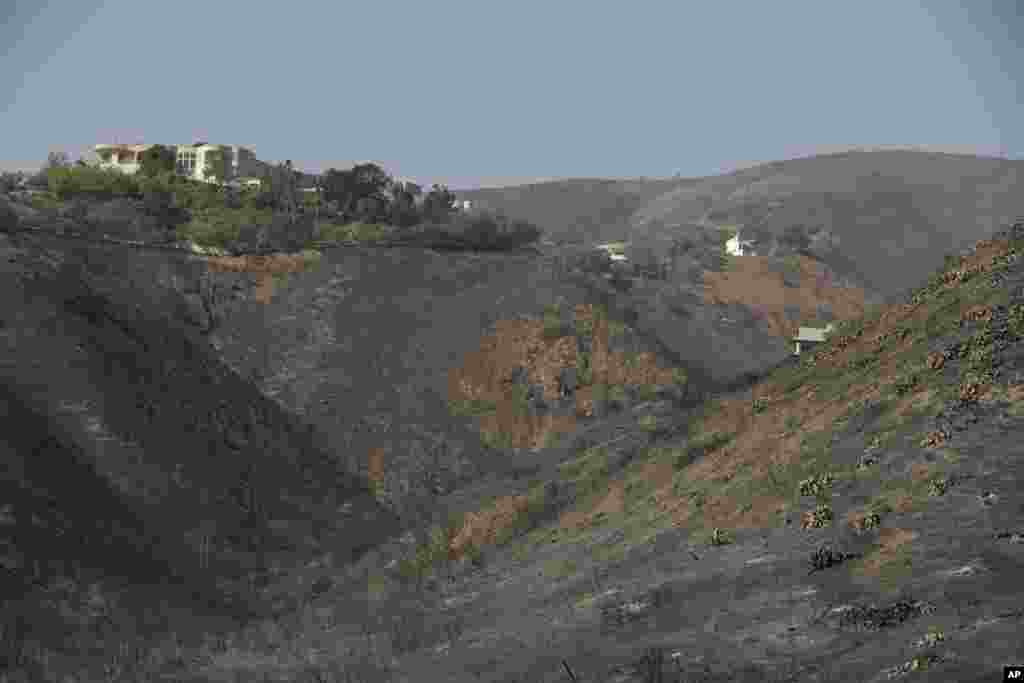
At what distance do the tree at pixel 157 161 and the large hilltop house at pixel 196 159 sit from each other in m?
3.66

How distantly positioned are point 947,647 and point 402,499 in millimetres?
43042

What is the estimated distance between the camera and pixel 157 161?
120 metres

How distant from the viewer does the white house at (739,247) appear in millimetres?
132238

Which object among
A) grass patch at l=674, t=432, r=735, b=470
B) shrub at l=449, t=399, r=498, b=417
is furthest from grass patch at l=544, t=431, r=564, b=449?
grass patch at l=674, t=432, r=735, b=470

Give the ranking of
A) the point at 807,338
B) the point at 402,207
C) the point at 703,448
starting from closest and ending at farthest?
1. the point at 703,448
2. the point at 807,338
3. the point at 402,207

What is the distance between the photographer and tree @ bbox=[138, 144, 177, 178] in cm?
11475

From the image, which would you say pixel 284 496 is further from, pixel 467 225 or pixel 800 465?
pixel 467 225

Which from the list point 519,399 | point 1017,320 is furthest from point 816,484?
point 519,399

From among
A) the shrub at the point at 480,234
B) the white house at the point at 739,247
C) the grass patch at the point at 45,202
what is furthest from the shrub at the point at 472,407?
the white house at the point at 739,247

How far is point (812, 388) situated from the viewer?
39281mm

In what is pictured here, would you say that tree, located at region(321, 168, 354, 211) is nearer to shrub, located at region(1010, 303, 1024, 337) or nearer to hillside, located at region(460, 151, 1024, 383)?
hillside, located at region(460, 151, 1024, 383)

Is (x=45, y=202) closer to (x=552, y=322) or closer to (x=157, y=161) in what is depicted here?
(x=157, y=161)

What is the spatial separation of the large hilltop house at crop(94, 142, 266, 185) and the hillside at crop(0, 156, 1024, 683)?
5565 cm

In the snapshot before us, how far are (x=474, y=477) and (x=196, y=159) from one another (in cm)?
8461
